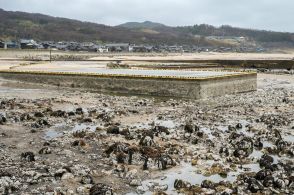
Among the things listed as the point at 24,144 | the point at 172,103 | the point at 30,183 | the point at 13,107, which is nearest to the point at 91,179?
the point at 30,183

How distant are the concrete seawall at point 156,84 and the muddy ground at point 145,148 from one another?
254 centimetres

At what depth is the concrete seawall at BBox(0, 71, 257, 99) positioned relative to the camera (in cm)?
3050

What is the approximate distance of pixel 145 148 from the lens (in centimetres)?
1573

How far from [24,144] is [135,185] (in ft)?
19.2

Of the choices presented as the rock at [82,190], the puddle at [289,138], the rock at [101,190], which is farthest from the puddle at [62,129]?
the puddle at [289,138]

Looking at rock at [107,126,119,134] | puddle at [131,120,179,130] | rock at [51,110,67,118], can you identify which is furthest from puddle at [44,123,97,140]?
rock at [51,110,67,118]

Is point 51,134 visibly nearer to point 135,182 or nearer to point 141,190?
point 135,182

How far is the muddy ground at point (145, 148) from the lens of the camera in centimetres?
1241

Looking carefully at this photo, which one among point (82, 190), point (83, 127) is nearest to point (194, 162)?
point (82, 190)

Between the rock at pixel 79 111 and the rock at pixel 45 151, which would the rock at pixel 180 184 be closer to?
the rock at pixel 45 151

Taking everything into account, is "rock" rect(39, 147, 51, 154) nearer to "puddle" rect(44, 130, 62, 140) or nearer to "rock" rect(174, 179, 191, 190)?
"puddle" rect(44, 130, 62, 140)

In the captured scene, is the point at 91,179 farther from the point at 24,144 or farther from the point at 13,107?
the point at 13,107

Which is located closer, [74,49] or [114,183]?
[114,183]

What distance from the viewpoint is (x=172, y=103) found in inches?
1112
